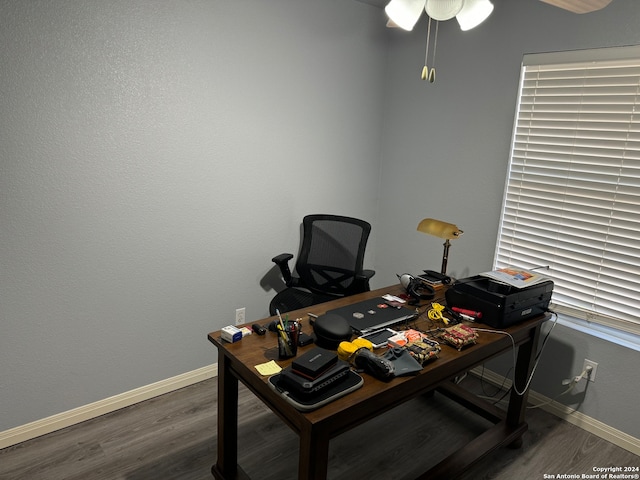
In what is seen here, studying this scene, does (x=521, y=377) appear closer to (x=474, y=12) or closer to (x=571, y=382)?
(x=571, y=382)

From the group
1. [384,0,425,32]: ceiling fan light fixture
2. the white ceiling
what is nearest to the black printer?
[384,0,425,32]: ceiling fan light fixture

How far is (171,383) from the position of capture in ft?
9.03

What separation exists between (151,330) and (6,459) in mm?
884

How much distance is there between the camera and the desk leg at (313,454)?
1.39 m

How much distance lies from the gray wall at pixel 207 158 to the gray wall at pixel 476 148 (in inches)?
0.4

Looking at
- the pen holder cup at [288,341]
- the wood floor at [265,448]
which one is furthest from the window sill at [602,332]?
the pen holder cup at [288,341]

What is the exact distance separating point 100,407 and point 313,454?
1649 mm

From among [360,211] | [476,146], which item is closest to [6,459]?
[360,211]

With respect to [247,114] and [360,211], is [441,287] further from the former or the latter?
[247,114]

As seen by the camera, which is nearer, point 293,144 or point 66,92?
point 66,92

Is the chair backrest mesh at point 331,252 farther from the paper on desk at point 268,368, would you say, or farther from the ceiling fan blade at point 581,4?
the ceiling fan blade at point 581,4

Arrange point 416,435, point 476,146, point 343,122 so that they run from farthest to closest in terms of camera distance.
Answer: point 343,122 → point 476,146 → point 416,435

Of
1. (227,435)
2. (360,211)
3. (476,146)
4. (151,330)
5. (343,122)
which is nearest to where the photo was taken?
(227,435)

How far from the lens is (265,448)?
7.52 ft
